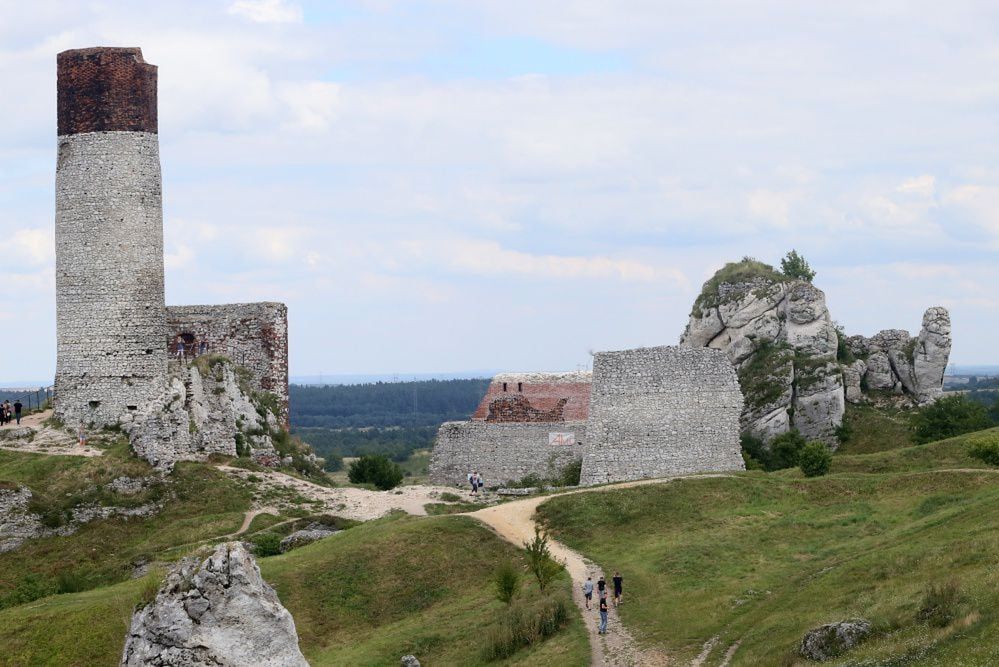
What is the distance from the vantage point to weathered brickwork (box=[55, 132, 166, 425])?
50.4m

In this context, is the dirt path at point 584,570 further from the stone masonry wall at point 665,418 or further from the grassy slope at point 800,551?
the stone masonry wall at point 665,418

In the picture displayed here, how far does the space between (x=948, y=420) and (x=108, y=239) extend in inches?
1202

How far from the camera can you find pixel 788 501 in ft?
145

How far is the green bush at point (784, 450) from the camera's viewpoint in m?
55.9

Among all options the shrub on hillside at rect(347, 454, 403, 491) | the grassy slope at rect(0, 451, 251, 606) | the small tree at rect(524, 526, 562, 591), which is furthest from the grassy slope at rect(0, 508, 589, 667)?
the shrub on hillside at rect(347, 454, 403, 491)

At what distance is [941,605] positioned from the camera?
27.3 m

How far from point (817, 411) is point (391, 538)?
79.1 ft

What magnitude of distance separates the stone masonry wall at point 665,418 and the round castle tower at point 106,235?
1542 cm

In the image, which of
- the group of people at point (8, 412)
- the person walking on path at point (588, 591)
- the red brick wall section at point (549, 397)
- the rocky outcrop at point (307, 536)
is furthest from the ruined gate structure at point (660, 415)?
the group of people at point (8, 412)

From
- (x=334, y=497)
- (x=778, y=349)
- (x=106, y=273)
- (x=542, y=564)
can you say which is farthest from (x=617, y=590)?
(x=778, y=349)

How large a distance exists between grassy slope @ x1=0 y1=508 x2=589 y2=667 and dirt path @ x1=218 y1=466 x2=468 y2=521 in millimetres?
4013

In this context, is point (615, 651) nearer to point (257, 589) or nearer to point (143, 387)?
point (257, 589)

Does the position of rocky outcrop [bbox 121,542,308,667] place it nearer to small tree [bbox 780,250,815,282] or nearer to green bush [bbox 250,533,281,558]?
green bush [bbox 250,533,281,558]

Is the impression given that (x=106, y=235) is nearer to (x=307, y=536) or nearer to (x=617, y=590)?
(x=307, y=536)
